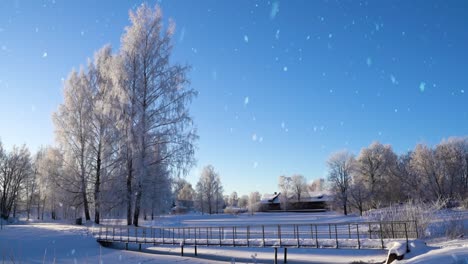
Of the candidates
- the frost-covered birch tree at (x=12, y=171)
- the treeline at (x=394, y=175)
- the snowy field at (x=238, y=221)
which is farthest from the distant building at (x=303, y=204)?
the frost-covered birch tree at (x=12, y=171)

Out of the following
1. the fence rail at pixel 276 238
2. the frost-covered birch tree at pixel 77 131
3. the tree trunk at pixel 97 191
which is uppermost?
the frost-covered birch tree at pixel 77 131

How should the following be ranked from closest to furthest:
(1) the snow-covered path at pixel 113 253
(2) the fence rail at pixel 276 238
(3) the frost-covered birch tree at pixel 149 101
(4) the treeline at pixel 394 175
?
(1) the snow-covered path at pixel 113 253 < (2) the fence rail at pixel 276 238 < (3) the frost-covered birch tree at pixel 149 101 < (4) the treeline at pixel 394 175

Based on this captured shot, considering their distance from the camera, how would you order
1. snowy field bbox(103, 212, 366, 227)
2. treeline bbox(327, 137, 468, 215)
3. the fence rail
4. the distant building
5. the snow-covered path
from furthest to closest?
the distant building
treeline bbox(327, 137, 468, 215)
snowy field bbox(103, 212, 366, 227)
the fence rail
the snow-covered path

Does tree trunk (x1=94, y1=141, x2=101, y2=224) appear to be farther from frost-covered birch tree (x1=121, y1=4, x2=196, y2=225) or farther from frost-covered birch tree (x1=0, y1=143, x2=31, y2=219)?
frost-covered birch tree (x1=0, y1=143, x2=31, y2=219)

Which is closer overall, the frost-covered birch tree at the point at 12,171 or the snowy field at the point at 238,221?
the snowy field at the point at 238,221

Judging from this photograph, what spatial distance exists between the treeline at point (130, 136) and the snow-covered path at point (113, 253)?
4032mm

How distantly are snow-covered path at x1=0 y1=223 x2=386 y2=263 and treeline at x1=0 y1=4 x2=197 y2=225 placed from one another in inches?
159

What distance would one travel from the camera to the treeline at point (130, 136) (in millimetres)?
23875

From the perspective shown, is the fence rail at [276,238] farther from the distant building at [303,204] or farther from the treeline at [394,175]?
the distant building at [303,204]

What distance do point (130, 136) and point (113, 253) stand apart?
7.22 m

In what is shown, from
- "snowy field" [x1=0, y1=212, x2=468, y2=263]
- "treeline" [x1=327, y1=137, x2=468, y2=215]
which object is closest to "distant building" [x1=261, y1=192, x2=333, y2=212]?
"treeline" [x1=327, y1=137, x2=468, y2=215]

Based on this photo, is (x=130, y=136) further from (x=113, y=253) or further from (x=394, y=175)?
(x=394, y=175)

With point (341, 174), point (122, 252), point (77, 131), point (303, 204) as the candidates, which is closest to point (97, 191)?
point (77, 131)

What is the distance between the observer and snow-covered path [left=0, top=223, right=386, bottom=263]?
1633cm
